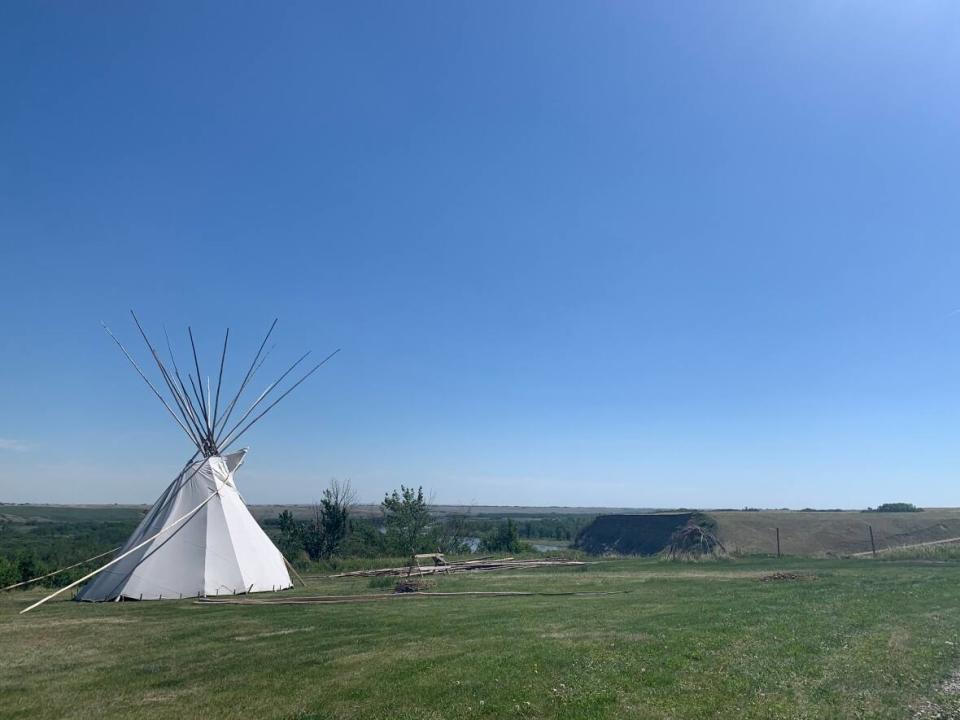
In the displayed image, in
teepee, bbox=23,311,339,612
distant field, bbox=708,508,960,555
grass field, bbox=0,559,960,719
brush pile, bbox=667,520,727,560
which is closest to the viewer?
grass field, bbox=0,559,960,719

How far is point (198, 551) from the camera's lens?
18344 millimetres

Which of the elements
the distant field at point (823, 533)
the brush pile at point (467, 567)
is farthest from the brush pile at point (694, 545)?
the brush pile at point (467, 567)

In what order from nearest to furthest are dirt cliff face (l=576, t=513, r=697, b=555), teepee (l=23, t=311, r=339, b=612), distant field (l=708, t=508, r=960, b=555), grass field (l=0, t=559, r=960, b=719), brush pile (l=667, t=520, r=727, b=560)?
1. grass field (l=0, t=559, r=960, b=719)
2. teepee (l=23, t=311, r=339, b=612)
3. brush pile (l=667, t=520, r=727, b=560)
4. distant field (l=708, t=508, r=960, b=555)
5. dirt cliff face (l=576, t=513, r=697, b=555)

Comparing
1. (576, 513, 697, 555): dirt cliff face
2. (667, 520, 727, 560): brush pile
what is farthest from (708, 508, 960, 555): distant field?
(576, 513, 697, 555): dirt cliff face

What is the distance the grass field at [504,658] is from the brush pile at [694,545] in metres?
14.5

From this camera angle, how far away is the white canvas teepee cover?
17391 millimetres

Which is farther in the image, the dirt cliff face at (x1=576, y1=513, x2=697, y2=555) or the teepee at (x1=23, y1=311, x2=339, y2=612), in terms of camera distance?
the dirt cliff face at (x1=576, y1=513, x2=697, y2=555)

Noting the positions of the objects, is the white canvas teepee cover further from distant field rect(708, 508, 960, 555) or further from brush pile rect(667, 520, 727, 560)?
distant field rect(708, 508, 960, 555)

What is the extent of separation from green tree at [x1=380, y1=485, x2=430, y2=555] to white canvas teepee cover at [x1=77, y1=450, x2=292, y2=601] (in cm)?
2116

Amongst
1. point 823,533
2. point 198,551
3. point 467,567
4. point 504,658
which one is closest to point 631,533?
point 823,533

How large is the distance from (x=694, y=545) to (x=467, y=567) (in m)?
10.8

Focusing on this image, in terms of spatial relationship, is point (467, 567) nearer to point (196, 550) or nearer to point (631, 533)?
point (196, 550)

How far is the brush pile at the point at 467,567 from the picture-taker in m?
26.0

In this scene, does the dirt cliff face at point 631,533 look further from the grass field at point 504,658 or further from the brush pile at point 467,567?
the grass field at point 504,658
